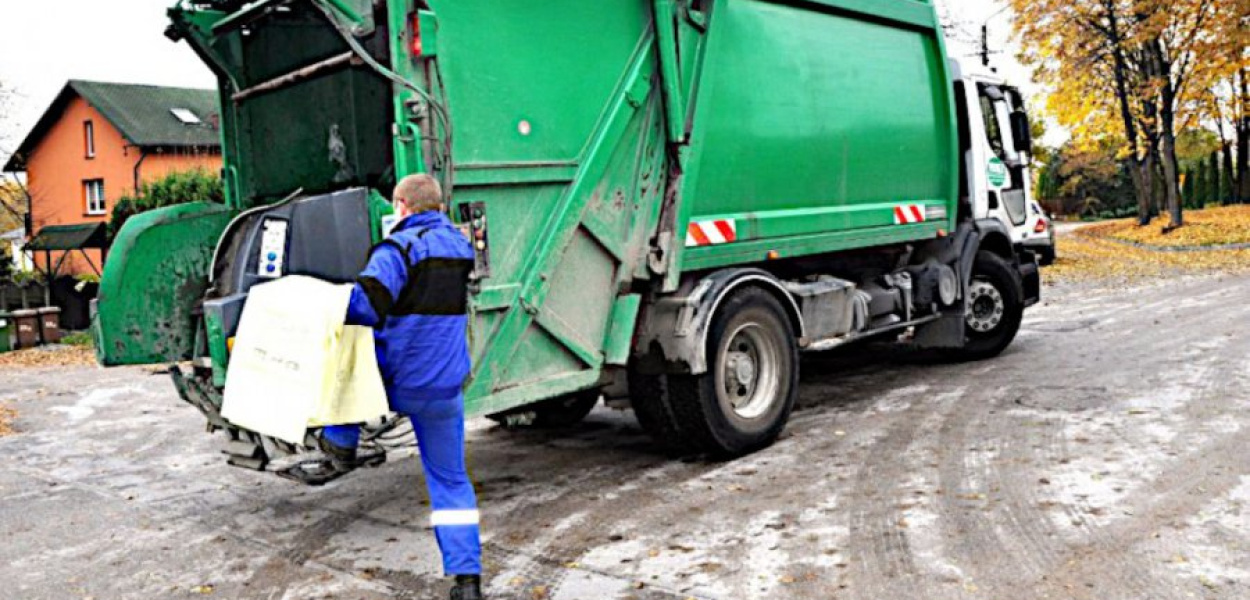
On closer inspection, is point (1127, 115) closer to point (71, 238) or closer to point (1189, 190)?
point (1189, 190)

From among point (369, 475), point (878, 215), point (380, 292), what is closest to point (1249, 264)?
point (878, 215)

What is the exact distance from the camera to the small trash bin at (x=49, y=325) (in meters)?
16.9

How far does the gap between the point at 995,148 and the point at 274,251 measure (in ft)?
22.8

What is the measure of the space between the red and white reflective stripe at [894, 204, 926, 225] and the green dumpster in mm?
13908

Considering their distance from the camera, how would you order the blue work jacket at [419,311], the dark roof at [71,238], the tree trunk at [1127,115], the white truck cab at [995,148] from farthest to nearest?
the tree trunk at [1127,115] → the dark roof at [71,238] → the white truck cab at [995,148] → the blue work jacket at [419,311]

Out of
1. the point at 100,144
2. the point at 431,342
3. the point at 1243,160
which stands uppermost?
the point at 100,144

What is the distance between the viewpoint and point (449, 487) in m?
4.18

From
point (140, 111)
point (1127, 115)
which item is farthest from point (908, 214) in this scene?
point (140, 111)

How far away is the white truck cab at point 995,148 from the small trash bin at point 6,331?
46.4 ft

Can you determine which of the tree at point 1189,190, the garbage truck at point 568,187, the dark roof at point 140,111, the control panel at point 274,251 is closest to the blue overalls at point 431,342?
the garbage truck at point 568,187

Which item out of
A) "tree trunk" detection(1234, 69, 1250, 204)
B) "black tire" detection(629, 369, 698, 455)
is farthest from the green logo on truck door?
A: "tree trunk" detection(1234, 69, 1250, 204)

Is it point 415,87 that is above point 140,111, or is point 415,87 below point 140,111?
below

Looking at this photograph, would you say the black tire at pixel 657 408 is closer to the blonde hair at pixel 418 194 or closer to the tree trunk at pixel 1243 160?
the blonde hair at pixel 418 194

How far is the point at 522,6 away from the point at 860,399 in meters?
4.37
